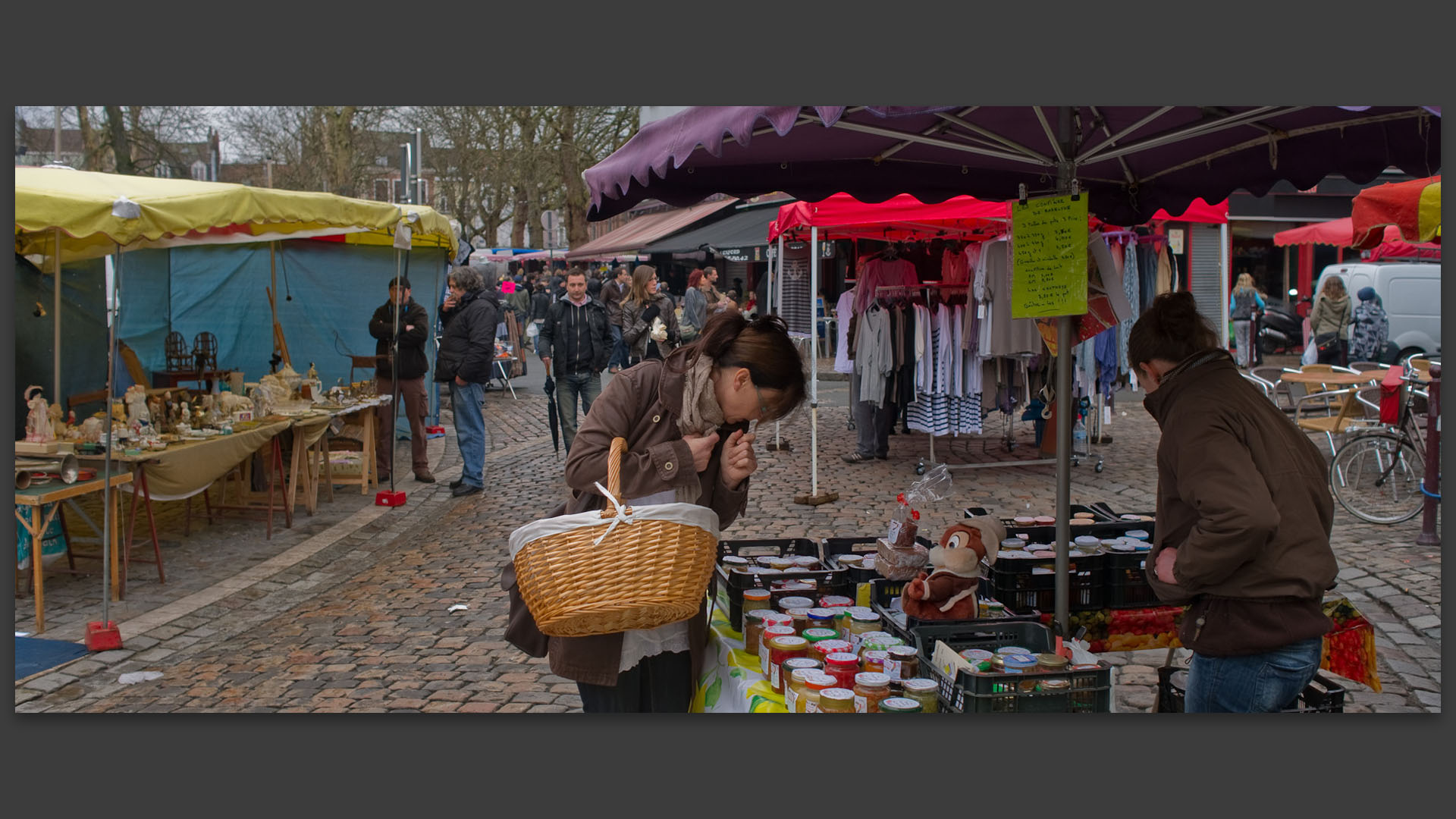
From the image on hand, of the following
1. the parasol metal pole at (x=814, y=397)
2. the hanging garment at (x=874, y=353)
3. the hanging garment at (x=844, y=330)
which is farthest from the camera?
the hanging garment at (x=844, y=330)

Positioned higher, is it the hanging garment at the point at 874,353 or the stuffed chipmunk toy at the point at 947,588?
the hanging garment at the point at 874,353

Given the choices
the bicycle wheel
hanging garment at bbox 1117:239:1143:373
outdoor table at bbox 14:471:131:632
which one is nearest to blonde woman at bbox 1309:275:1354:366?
hanging garment at bbox 1117:239:1143:373

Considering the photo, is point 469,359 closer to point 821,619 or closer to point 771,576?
point 771,576

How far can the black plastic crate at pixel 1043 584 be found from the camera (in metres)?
4.23

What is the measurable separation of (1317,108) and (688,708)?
9.29 feet

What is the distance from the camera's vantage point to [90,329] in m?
9.88

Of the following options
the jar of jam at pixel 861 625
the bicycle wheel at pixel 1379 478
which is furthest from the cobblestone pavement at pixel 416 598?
the jar of jam at pixel 861 625

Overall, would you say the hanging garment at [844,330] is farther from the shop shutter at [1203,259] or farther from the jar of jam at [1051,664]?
the shop shutter at [1203,259]

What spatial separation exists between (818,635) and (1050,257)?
1.56 metres

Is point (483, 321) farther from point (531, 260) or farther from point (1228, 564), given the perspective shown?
point (531, 260)

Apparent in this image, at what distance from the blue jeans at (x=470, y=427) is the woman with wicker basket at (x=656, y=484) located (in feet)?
22.1

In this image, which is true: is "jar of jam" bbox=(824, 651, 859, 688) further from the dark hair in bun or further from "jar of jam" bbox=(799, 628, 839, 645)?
the dark hair in bun

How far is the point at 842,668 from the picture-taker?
326 cm

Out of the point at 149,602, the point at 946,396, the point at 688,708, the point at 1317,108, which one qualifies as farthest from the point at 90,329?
the point at 1317,108
